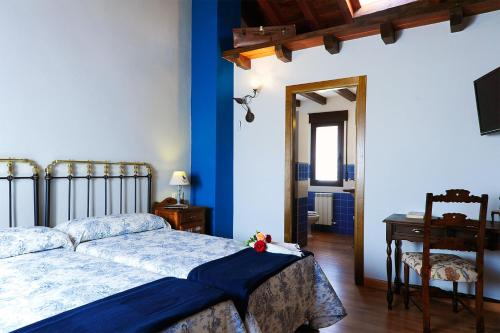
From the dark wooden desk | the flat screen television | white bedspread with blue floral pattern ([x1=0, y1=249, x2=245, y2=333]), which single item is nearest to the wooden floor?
the dark wooden desk

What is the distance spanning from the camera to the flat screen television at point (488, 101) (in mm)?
2482

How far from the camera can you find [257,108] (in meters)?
4.10

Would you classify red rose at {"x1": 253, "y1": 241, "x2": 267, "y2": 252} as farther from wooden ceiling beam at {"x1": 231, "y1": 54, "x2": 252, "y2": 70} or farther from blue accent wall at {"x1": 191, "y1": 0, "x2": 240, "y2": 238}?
wooden ceiling beam at {"x1": 231, "y1": 54, "x2": 252, "y2": 70}

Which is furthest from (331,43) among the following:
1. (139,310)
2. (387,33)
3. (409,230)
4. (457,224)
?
(139,310)

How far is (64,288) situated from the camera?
161cm

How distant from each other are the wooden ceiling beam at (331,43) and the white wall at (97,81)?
1790 mm

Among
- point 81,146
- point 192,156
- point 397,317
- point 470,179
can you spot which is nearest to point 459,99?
point 470,179

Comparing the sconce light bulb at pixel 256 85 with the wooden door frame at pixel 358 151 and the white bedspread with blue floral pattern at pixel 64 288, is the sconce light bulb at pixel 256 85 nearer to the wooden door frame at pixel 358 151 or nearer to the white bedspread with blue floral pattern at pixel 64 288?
the wooden door frame at pixel 358 151

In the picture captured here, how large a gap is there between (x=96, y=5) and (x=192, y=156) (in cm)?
193

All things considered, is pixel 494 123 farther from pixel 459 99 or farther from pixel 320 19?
pixel 320 19

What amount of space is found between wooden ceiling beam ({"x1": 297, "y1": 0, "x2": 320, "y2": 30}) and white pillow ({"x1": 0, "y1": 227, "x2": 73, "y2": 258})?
3835 mm

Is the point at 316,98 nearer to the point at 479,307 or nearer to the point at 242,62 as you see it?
the point at 242,62

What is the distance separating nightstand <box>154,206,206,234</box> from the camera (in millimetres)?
3579

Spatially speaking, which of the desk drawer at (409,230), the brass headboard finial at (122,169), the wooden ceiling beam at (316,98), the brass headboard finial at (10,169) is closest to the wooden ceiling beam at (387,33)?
the desk drawer at (409,230)
